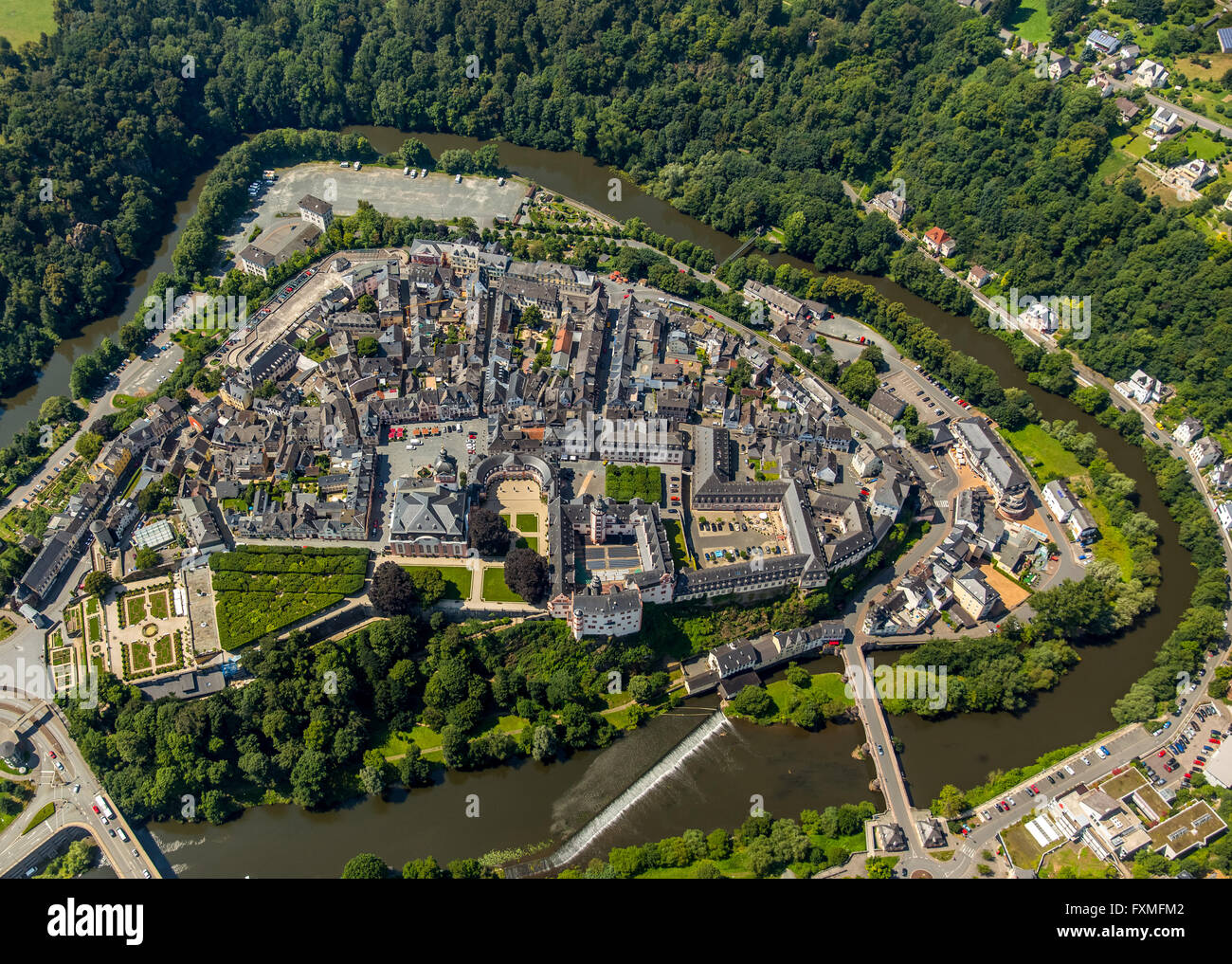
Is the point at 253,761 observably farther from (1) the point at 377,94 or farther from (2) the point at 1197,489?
(1) the point at 377,94

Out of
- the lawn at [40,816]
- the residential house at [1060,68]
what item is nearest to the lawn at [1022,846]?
the lawn at [40,816]

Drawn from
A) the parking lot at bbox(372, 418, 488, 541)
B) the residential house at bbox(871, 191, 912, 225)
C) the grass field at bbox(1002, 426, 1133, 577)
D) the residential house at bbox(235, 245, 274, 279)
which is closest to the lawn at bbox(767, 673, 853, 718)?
the grass field at bbox(1002, 426, 1133, 577)

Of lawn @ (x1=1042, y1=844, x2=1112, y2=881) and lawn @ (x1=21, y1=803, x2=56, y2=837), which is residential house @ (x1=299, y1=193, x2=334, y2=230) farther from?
lawn @ (x1=1042, y1=844, x2=1112, y2=881)

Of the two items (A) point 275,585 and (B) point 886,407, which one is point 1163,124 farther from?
(A) point 275,585

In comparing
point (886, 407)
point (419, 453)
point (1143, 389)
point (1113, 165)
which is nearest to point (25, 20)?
point (419, 453)

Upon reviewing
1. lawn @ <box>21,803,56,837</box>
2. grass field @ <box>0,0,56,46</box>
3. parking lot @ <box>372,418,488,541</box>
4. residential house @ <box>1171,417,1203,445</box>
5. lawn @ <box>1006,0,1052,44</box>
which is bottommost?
lawn @ <box>21,803,56,837</box>

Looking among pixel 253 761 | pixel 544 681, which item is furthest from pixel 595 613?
pixel 253 761
